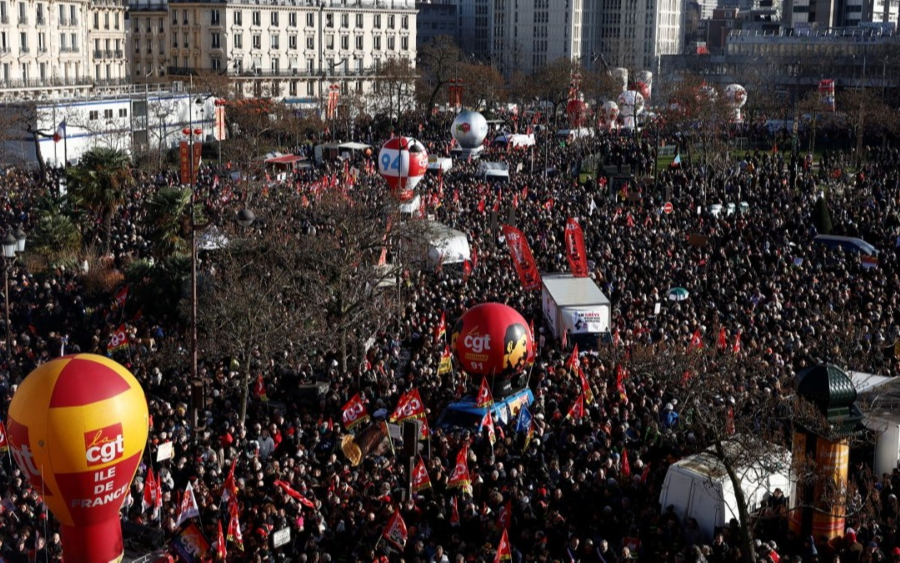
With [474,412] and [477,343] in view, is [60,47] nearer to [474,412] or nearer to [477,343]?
[477,343]

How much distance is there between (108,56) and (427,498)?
7538cm

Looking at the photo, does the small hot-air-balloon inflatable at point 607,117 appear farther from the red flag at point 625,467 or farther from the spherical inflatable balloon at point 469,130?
the red flag at point 625,467

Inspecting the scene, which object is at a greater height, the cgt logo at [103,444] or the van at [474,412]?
the cgt logo at [103,444]

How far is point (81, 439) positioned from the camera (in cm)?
1495

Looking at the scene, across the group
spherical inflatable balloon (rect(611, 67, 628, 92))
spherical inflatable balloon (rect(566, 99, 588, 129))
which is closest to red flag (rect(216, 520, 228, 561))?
spherical inflatable balloon (rect(566, 99, 588, 129))

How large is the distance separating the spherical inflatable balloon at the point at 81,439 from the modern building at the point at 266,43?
71.4 meters

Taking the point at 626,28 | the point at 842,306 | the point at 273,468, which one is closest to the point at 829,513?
the point at 273,468

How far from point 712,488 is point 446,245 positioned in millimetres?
17513

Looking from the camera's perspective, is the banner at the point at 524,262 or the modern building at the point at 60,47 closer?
the banner at the point at 524,262

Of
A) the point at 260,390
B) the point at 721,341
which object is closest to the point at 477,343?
the point at 260,390

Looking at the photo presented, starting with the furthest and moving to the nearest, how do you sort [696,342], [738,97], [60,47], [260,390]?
[60,47] < [738,97] < [696,342] < [260,390]

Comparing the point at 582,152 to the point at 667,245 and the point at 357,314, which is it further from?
the point at 357,314

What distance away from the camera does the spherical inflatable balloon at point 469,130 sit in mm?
61562

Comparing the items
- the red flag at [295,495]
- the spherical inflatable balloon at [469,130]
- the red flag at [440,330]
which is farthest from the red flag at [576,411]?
the spherical inflatable balloon at [469,130]
